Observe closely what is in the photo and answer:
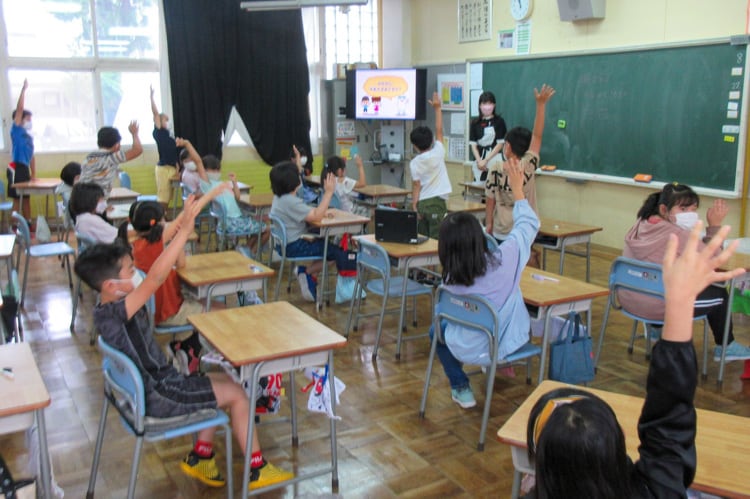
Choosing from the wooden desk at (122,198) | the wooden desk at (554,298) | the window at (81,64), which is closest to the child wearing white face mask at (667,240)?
the wooden desk at (554,298)

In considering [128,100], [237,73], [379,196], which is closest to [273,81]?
[237,73]

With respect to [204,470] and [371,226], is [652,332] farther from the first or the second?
[371,226]

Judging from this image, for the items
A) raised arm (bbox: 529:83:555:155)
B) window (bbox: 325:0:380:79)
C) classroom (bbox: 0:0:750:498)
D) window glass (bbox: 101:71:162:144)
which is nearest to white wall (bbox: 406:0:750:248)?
classroom (bbox: 0:0:750:498)

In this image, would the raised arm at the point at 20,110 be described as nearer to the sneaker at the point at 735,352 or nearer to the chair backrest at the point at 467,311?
the chair backrest at the point at 467,311

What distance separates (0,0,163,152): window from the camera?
27.4ft

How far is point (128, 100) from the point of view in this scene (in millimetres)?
9055

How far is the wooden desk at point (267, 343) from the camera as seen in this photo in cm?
247

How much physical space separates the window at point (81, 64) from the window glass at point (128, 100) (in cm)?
1

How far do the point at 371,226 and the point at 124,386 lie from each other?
235 inches

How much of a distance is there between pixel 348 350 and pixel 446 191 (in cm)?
187

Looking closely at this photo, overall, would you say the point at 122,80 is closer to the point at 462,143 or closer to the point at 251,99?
the point at 251,99

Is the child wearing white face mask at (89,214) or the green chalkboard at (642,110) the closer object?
the child wearing white face mask at (89,214)

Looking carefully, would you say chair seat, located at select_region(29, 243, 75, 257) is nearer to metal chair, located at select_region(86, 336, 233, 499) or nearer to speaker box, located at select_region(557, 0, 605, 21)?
metal chair, located at select_region(86, 336, 233, 499)

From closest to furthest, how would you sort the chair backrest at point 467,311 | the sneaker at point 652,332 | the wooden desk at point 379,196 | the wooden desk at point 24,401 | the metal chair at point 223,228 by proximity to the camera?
the wooden desk at point 24,401, the chair backrest at point 467,311, the sneaker at point 652,332, the metal chair at point 223,228, the wooden desk at point 379,196
